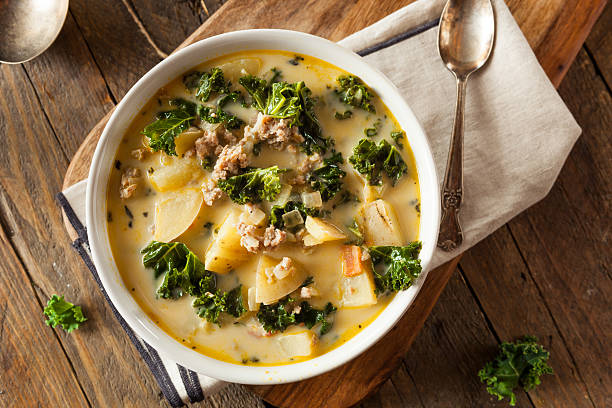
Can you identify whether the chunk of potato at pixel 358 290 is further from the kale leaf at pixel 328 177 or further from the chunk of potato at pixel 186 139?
the chunk of potato at pixel 186 139

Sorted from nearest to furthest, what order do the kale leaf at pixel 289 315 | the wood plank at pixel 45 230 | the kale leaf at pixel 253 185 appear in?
the kale leaf at pixel 253 185, the kale leaf at pixel 289 315, the wood plank at pixel 45 230

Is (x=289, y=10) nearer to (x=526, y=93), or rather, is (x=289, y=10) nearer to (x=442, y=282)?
(x=526, y=93)

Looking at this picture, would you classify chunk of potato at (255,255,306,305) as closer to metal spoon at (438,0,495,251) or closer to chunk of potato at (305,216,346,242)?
chunk of potato at (305,216,346,242)

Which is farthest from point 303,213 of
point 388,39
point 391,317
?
point 388,39

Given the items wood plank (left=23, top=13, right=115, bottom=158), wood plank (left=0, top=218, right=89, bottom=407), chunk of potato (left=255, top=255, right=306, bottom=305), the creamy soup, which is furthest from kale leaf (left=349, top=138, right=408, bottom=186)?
wood plank (left=0, top=218, right=89, bottom=407)

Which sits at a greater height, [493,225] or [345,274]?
[345,274]

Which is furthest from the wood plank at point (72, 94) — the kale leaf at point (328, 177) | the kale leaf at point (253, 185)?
the kale leaf at point (328, 177)
